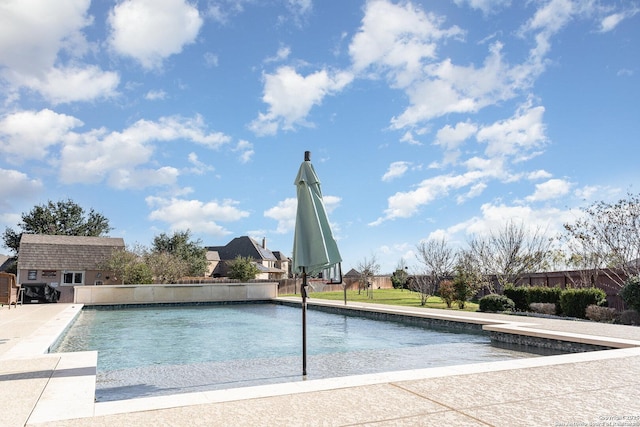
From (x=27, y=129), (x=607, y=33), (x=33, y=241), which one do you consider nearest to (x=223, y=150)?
(x=27, y=129)

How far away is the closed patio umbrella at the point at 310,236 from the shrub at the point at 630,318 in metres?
10.8

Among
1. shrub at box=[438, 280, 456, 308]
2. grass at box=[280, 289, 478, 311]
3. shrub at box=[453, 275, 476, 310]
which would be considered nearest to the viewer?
shrub at box=[453, 275, 476, 310]

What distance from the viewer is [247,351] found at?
→ 9.41 metres

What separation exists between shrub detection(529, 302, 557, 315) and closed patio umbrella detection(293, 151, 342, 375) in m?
12.5

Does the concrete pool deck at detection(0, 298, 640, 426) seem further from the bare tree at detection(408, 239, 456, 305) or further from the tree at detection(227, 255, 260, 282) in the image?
the tree at detection(227, 255, 260, 282)

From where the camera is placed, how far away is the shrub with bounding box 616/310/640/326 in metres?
12.7

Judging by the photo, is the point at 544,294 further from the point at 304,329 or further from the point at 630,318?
the point at 304,329

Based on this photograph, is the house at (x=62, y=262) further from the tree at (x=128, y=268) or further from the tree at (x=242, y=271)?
the tree at (x=242, y=271)

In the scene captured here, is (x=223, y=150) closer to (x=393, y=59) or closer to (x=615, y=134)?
(x=393, y=59)

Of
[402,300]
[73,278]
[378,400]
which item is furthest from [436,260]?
[73,278]

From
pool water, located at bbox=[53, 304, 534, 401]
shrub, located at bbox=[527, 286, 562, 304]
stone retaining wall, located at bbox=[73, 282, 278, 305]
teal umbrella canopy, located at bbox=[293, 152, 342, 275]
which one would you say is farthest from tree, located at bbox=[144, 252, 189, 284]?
teal umbrella canopy, located at bbox=[293, 152, 342, 275]

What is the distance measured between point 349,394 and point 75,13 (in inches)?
458

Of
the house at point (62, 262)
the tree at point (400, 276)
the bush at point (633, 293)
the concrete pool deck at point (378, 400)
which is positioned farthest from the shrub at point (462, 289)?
the house at point (62, 262)

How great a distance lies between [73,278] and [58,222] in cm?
2173
